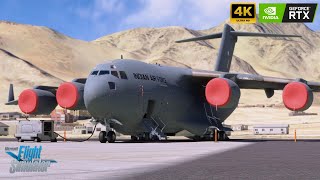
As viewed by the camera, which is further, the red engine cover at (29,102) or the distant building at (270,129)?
the distant building at (270,129)

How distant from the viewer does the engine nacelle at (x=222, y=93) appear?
121 ft

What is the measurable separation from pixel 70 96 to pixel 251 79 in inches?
512

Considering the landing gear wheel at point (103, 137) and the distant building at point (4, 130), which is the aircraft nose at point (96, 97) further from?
the distant building at point (4, 130)

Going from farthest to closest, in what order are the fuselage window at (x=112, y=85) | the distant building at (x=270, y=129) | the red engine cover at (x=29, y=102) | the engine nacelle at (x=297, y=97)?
the distant building at (x=270, y=129) < the red engine cover at (x=29, y=102) < the engine nacelle at (x=297, y=97) < the fuselage window at (x=112, y=85)

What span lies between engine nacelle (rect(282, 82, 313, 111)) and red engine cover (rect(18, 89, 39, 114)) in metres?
18.4

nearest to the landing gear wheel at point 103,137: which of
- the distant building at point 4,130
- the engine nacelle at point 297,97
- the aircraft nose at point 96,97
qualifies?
the aircraft nose at point 96,97

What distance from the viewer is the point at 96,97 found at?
35.5 metres

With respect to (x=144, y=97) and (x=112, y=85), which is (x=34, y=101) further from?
(x=144, y=97)

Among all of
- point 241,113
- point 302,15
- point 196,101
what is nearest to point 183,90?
point 196,101

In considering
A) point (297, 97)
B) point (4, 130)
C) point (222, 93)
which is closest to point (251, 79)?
point (222, 93)

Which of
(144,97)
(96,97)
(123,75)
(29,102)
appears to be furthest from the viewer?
(29,102)

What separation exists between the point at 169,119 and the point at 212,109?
5.23 m

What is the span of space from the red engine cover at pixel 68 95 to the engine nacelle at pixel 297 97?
14.4m

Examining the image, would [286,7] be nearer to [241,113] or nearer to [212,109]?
[212,109]
